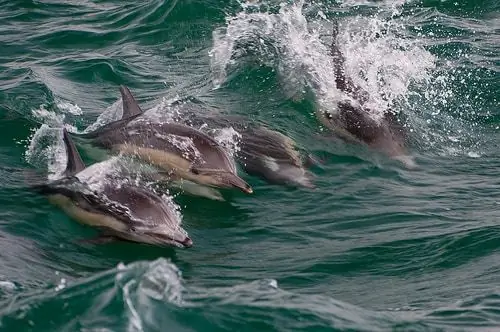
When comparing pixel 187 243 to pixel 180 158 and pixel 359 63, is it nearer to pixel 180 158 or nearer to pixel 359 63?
pixel 180 158

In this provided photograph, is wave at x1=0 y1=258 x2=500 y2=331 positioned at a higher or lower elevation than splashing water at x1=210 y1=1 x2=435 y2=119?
lower

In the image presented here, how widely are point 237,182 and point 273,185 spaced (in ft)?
1.90

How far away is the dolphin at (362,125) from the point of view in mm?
10180

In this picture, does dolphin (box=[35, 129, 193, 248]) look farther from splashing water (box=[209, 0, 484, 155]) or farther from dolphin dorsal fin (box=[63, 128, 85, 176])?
splashing water (box=[209, 0, 484, 155])

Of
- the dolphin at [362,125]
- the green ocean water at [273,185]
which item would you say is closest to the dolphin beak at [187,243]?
the green ocean water at [273,185]

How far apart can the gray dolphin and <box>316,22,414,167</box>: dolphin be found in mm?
1805

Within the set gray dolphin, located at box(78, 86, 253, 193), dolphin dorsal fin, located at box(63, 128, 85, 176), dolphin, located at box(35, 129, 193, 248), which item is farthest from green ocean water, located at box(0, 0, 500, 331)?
dolphin dorsal fin, located at box(63, 128, 85, 176)

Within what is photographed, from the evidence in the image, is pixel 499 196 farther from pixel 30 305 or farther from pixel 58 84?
pixel 58 84

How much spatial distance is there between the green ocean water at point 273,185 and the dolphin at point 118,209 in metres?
0.13

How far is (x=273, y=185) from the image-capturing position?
9.17 meters

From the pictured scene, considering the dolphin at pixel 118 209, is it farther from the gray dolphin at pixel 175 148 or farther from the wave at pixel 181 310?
the wave at pixel 181 310

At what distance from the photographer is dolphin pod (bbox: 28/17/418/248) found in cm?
764

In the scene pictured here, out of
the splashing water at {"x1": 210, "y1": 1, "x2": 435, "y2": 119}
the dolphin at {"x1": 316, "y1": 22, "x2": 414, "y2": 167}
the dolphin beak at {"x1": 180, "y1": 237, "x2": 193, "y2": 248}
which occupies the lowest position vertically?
the dolphin beak at {"x1": 180, "y1": 237, "x2": 193, "y2": 248}

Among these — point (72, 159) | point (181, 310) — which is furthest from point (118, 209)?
point (181, 310)
